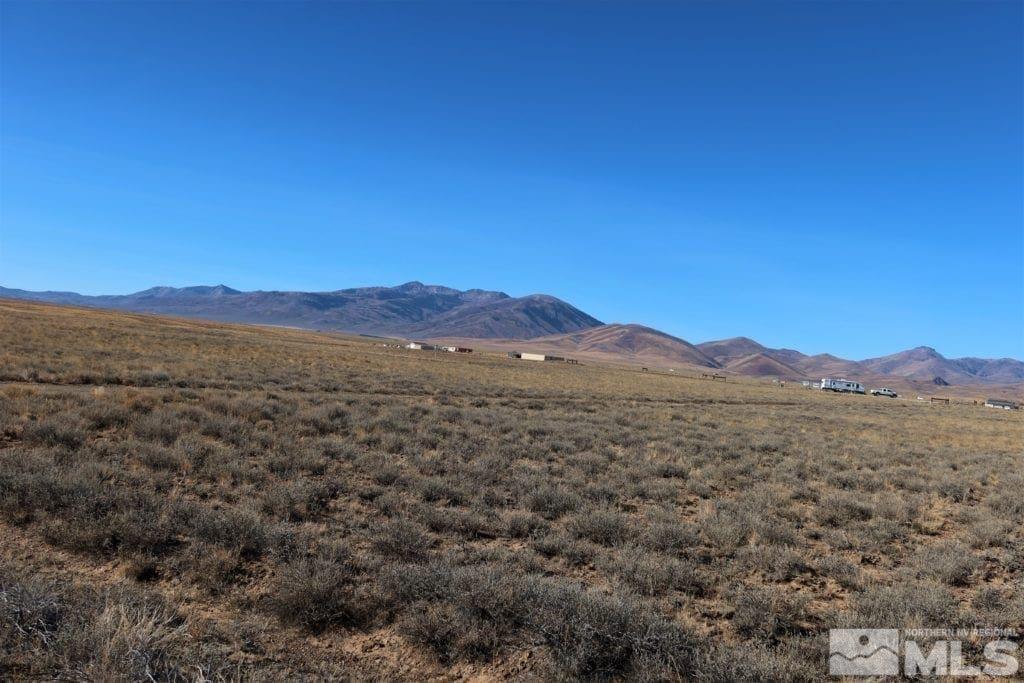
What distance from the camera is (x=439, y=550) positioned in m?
7.23

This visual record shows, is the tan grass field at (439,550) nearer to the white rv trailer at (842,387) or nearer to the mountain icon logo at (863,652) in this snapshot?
the mountain icon logo at (863,652)

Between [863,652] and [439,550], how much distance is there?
193 inches

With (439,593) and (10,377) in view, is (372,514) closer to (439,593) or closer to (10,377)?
(439,593)

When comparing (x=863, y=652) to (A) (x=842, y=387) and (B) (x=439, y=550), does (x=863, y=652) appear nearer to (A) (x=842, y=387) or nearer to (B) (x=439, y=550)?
(B) (x=439, y=550)

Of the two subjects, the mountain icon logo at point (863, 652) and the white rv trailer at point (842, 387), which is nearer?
the mountain icon logo at point (863, 652)

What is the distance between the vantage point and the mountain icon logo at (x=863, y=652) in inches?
191

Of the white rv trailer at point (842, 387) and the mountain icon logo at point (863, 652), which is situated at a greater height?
the white rv trailer at point (842, 387)

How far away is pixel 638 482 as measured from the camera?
475 inches

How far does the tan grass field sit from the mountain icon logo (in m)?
0.13

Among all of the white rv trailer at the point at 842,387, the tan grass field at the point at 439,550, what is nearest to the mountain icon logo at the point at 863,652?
the tan grass field at the point at 439,550

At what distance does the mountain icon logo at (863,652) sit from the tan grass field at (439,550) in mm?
128

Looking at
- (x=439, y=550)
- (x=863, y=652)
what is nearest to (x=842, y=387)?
(x=863, y=652)

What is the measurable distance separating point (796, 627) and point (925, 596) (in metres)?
1.78

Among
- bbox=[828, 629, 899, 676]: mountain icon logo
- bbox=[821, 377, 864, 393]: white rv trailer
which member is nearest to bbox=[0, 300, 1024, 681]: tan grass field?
bbox=[828, 629, 899, 676]: mountain icon logo
